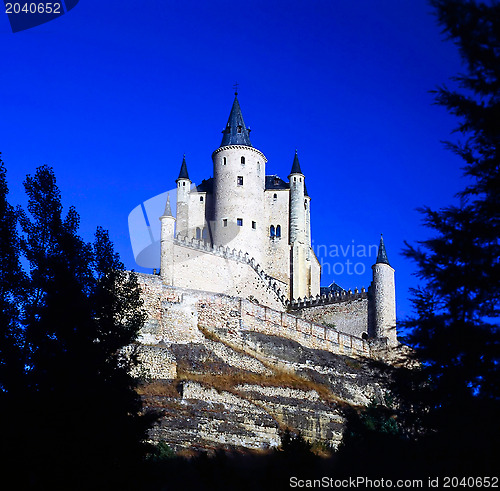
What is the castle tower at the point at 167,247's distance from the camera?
57.6 metres

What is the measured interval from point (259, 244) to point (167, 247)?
12947mm

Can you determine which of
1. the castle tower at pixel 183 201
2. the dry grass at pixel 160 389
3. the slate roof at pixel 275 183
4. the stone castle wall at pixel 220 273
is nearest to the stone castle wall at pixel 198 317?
the dry grass at pixel 160 389

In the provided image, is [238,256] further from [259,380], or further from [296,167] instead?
[259,380]

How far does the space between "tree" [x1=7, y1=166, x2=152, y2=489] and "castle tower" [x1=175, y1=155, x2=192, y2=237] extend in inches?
1556

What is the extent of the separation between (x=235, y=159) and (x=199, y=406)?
116 feet

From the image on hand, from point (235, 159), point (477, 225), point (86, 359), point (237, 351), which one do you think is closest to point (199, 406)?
point (237, 351)

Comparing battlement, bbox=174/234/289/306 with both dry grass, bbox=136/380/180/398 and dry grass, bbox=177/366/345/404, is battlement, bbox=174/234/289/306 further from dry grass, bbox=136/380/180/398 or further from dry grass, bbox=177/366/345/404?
dry grass, bbox=136/380/180/398

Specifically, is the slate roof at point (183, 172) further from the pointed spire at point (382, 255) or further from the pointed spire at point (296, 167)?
the pointed spire at point (382, 255)

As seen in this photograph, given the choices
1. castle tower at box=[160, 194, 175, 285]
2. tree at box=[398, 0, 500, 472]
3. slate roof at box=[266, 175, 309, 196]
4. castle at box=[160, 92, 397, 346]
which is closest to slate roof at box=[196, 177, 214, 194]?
castle at box=[160, 92, 397, 346]

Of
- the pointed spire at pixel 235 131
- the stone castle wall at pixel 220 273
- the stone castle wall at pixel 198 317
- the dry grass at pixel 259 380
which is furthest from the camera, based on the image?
the pointed spire at pixel 235 131

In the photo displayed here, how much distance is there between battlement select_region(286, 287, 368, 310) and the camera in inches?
2491

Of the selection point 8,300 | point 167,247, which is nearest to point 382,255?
point 167,247

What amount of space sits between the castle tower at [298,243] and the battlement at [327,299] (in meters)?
1.54

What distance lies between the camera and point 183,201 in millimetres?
70062
